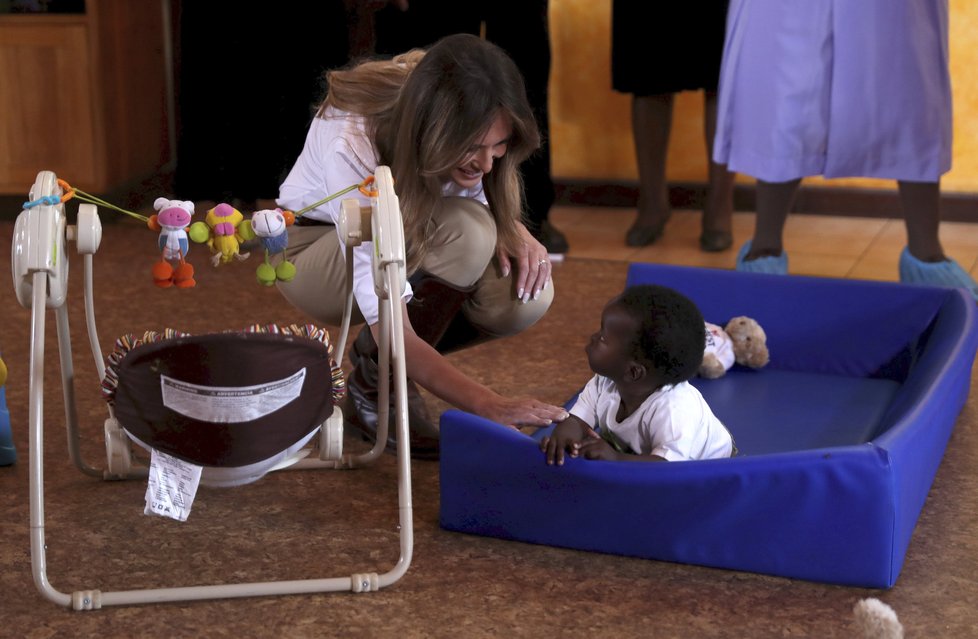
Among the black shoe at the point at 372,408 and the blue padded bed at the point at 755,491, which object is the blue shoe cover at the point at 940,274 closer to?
the blue padded bed at the point at 755,491

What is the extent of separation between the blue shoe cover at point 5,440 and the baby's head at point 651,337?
34.8 inches

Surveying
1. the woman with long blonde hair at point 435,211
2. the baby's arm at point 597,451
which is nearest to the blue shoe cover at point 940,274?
the woman with long blonde hair at point 435,211

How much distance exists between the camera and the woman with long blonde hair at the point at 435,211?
1.62 meters

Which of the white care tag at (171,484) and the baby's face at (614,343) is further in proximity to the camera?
the baby's face at (614,343)

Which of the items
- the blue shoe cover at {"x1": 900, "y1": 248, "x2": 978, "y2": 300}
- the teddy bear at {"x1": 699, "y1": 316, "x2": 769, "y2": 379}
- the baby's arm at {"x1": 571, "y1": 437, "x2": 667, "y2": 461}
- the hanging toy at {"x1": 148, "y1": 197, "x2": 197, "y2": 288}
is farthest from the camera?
the blue shoe cover at {"x1": 900, "y1": 248, "x2": 978, "y2": 300}

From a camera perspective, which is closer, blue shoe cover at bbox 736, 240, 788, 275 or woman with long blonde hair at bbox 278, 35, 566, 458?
woman with long blonde hair at bbox 278, 35, 566, 458

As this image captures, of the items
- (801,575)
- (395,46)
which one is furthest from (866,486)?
(395,46)

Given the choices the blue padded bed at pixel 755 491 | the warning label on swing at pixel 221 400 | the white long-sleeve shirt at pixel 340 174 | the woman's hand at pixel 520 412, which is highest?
the white long-sleeve shirt at pixel 340 174

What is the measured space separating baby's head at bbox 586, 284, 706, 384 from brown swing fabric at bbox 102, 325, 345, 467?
1.31 feet

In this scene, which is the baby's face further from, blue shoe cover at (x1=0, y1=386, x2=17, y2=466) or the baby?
blue shoe cover at (x1=0, y1=386, x2=17, y2=466)

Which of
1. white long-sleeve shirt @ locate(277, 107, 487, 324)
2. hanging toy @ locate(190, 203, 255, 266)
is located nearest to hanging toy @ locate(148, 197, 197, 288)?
hanging toy @ locate(190, 203, 255, 266)

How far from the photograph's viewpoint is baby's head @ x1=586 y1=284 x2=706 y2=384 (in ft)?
5.15


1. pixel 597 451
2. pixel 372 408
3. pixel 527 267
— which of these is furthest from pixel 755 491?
pixel 372 408

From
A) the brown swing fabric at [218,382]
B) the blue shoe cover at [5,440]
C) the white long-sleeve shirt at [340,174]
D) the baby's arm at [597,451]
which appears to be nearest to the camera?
the brown swing fabric at [218,382]
